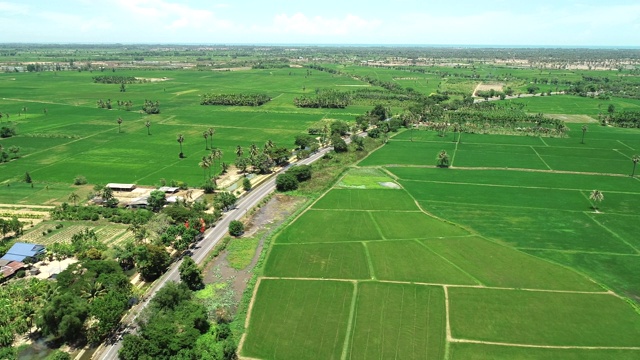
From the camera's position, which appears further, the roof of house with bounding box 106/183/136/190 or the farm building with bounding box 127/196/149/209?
the roof of house with bounding box 106/183/136/190

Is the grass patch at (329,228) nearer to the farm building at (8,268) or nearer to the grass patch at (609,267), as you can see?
the grass patch at (609,267)

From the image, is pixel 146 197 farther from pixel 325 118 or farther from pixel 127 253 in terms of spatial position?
pixel 325 118

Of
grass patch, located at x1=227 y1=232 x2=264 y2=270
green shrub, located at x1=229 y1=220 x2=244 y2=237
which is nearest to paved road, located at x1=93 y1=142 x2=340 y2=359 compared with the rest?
green shrub, located at x1=229 y1=220 x2=244 y2=237

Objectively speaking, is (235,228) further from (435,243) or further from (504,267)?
(504,267)

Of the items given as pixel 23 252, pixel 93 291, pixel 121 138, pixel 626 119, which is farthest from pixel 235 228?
pixel 626 119

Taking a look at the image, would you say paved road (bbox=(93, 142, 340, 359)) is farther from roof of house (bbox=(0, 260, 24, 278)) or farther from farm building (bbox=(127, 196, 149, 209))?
roof of house (bbox=(0, 260, 24, 278))

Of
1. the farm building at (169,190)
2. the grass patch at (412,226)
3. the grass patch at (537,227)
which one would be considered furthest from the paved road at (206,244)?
the grass patch at (537,227)

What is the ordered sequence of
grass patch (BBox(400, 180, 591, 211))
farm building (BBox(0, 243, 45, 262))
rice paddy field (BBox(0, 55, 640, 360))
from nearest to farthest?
rice paddy field (BBox(0, 55, 640, 360)), farm building (BBox(0, 243, 45, 262)), grass patch (BBox(400, 180, 591, 211))
